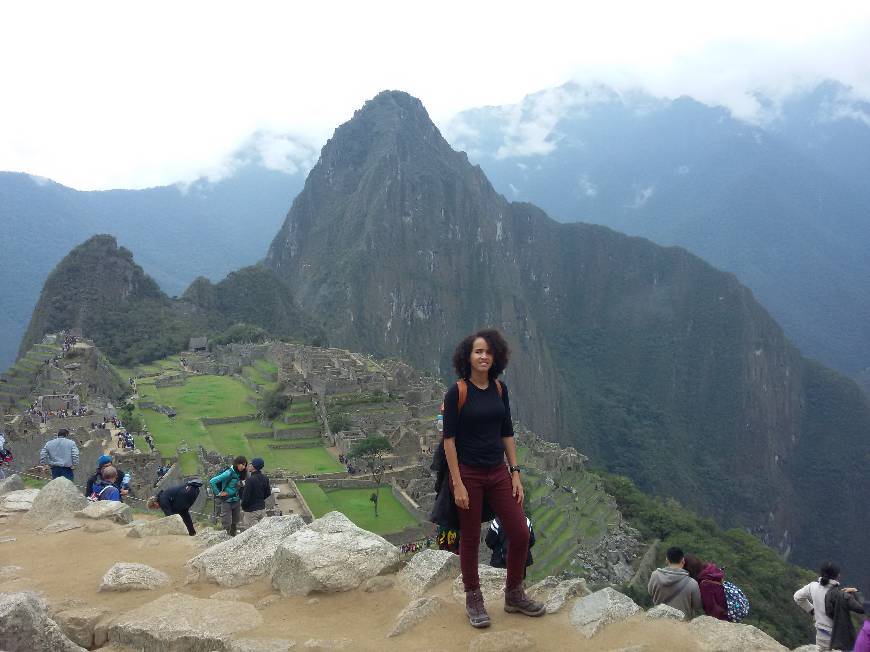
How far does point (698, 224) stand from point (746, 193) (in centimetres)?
1513

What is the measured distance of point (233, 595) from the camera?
5035 mm

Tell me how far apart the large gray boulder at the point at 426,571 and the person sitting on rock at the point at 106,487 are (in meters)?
5.13

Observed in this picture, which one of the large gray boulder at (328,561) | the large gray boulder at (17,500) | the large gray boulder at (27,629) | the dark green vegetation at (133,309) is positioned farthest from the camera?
the dark green vegetation at (133,309)

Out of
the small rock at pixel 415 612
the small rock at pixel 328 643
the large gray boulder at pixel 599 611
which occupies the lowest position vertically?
the small rock at pixel 328 643

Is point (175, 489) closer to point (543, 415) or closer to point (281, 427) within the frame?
point (281, 427)

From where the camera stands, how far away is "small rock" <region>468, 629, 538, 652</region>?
13.0 feet

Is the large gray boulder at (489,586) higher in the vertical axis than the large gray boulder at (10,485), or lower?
higher

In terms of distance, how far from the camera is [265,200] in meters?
144

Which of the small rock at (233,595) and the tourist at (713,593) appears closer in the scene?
the small rock at (233,595)

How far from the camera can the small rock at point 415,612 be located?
14.1 feet

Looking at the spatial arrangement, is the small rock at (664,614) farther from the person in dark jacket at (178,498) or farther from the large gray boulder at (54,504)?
the large gray boulder at (54,504)

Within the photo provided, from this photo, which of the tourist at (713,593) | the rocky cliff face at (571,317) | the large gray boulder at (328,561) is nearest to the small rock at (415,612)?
the large gray boulder at (328,561)

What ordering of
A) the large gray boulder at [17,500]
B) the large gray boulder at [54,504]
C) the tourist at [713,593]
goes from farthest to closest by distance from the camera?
the large gray boulder at [17,500], the large gray boulder at [54,504], the tourist at [713,593]

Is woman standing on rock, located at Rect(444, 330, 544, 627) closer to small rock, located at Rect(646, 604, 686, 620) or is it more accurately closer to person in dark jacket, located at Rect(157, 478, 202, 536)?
small rock, located at Rect(646, 604, 686, 620)
